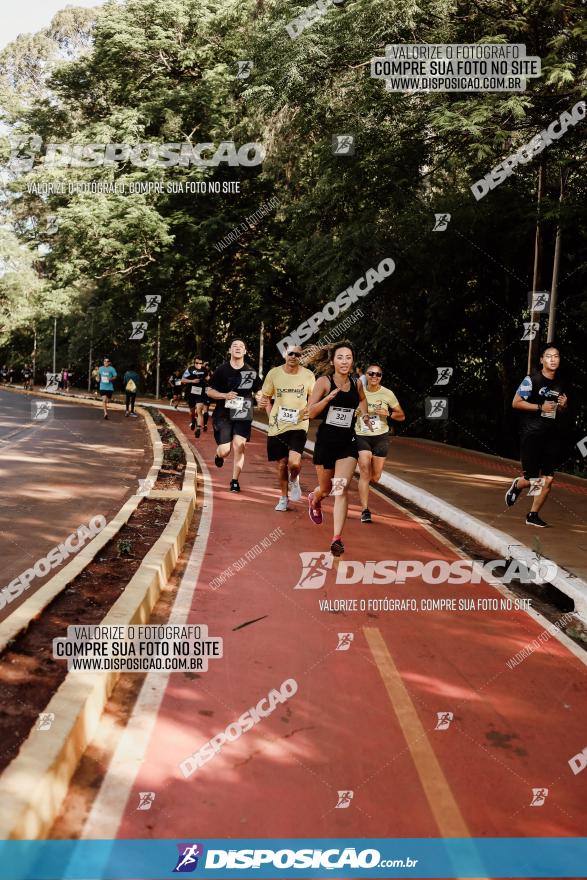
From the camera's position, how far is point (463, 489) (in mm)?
12961

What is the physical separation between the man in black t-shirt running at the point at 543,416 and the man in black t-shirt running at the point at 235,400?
377 cm

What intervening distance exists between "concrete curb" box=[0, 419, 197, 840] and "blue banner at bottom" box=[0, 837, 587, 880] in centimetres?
11

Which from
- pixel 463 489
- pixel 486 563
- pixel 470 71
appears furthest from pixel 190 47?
pixel 486 563

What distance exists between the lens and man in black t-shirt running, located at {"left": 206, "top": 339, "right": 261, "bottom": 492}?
11297mm

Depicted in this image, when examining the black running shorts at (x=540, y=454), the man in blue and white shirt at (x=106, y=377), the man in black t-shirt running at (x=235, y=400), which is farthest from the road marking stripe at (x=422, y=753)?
the man in blue and white shirt at (x=106, y=377)

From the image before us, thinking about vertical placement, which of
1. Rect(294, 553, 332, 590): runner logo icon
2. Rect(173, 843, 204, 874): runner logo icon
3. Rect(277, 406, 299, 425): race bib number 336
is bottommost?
Rect(173, 843, 204, 874): runner logo icon

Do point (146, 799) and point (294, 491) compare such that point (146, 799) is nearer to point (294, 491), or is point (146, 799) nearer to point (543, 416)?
point (543, 416)

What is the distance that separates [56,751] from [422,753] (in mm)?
1827

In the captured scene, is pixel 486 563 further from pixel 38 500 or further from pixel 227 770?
pixel 38 500

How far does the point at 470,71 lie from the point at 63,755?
12.4m

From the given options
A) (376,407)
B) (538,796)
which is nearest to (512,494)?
(376,407)

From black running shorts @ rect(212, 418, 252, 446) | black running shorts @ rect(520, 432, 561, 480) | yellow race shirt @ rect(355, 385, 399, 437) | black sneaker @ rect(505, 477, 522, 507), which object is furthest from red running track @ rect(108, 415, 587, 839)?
black running shorts @ rect(212, 418, 252, 446)

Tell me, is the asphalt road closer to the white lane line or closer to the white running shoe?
the white lane line

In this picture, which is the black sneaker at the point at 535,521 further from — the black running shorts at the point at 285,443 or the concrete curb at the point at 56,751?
the concrete curb at the point at 56,751
